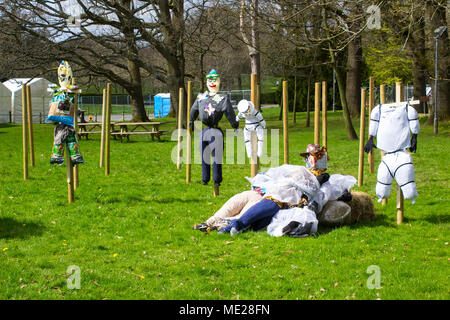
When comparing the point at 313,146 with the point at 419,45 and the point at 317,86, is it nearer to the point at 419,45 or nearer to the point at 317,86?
the point at 317,86

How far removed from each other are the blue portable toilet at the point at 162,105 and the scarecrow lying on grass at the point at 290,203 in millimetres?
33848

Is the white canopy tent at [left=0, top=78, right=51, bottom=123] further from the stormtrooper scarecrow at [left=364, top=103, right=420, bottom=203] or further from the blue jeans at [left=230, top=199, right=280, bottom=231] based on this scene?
the stormtrooper scarecrow at [left=364, top=103, right=420, bottom=203]

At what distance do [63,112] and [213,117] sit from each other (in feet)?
8.47

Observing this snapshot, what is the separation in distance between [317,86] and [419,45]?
50.9 ft

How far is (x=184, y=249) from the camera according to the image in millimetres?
6414

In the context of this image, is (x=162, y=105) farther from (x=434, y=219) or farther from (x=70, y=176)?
(x=434, y=219)

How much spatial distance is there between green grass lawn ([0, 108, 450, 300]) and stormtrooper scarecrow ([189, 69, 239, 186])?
73 centimetres

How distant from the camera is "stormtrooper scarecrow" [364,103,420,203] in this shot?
709 centimetres

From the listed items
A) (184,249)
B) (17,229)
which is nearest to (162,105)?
(17,229)

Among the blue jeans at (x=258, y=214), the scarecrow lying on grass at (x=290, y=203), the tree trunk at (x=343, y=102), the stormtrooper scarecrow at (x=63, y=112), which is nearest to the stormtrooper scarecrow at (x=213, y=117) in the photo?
the scarecrow lying on grass at (x=290, y=203)

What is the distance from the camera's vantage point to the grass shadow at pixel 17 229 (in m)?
7.00

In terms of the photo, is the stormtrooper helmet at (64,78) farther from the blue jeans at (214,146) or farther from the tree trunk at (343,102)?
the tree trunk at (343,102)

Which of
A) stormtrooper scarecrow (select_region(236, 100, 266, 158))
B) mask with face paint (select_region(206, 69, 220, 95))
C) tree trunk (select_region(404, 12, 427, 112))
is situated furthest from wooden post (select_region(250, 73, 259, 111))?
tree trunk (select_region(404, 12, 427, 112))

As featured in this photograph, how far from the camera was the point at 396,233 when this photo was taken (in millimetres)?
7008
